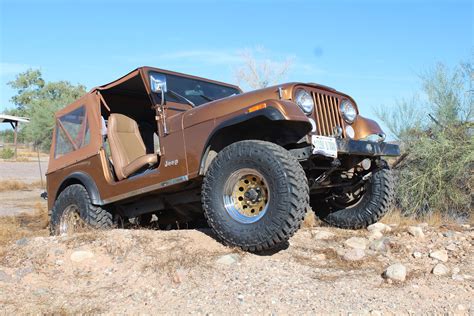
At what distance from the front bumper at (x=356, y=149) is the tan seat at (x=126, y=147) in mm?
2084

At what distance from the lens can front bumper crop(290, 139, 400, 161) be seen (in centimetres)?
458

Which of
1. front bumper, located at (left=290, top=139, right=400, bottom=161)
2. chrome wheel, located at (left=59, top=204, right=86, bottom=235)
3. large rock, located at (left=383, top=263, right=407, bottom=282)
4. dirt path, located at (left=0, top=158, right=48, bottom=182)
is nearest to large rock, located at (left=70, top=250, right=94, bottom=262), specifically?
chrome wheel, located at (left=59, top=204, right=86, bottom=235)

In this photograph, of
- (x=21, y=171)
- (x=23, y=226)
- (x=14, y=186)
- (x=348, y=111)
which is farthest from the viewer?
(x=21, y=171)

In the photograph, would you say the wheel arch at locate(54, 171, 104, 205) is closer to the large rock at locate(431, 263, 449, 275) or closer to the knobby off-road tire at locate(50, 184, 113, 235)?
the knobby off-road tire at locate(50, 184, 113, 235)

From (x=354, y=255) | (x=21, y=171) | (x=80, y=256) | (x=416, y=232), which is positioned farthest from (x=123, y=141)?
(x=21, y=171)

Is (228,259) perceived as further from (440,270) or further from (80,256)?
(440,270)

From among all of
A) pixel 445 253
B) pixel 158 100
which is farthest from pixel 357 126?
pixel 158 100

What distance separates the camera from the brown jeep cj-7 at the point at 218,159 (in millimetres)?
4430

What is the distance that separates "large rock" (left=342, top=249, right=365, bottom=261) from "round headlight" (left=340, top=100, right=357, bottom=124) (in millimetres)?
1553

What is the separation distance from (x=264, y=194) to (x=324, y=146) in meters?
0.73

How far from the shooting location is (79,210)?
654 cm

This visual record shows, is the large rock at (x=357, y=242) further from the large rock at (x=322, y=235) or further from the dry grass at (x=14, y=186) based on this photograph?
the dry grass at (x=14, y=186)

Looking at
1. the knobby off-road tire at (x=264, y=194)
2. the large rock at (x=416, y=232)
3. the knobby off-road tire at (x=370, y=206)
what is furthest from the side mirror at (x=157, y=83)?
the large rock at (x=416, y=232)

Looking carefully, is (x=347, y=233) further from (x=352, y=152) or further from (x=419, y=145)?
(x=419, y=145)
